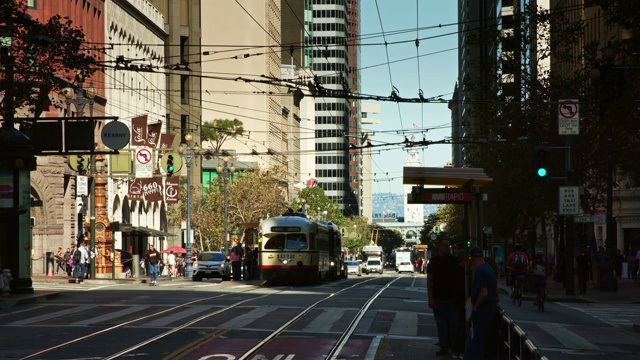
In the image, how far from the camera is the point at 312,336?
23531mm

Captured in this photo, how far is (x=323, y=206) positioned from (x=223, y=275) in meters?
85.4

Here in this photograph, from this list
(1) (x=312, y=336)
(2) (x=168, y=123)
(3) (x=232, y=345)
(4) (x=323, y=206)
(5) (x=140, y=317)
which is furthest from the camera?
(4) (x=323, y=206)

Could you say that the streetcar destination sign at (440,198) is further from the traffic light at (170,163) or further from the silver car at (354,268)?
the silver car at (354,268)

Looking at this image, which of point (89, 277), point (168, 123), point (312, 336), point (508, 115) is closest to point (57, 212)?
point (89, 277)

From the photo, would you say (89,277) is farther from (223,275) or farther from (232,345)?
(232,345)

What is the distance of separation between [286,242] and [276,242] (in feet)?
1.41

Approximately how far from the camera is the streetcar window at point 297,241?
179ft

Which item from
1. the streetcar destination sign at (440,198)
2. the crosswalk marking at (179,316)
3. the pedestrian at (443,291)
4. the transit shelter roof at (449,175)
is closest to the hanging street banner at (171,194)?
the crosswalk marking at (179,316)

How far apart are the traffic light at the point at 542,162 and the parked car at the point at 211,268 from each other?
29.6 m

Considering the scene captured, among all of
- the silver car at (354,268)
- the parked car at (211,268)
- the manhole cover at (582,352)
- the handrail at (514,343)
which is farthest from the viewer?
the silver car at (354,268)

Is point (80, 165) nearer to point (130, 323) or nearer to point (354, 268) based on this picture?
point (130, 323)

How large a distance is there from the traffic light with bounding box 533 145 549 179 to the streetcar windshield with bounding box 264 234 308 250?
1724 cm

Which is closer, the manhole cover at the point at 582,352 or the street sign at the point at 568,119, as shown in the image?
the manhole cover at the point at 582,352

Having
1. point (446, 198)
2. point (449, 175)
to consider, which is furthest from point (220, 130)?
point (449, 175)
